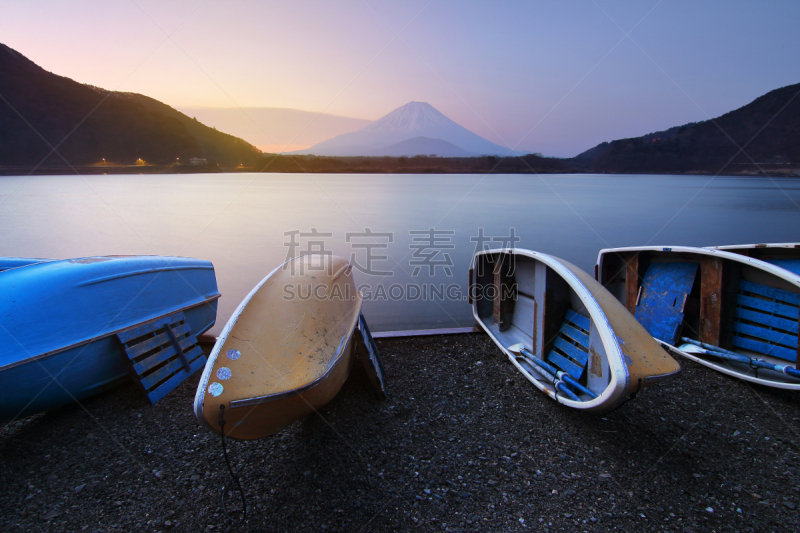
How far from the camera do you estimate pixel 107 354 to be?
3.69 metres

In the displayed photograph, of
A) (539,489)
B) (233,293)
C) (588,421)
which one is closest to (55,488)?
(539,489)

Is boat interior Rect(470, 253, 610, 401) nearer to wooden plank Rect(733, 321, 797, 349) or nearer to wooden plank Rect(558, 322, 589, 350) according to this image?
wooden plank Rect(558, 322, 589, 350)

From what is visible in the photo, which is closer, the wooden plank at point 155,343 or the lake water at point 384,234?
the wooden plank at point 155,343

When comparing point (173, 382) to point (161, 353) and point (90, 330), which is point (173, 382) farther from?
point (90, 330)

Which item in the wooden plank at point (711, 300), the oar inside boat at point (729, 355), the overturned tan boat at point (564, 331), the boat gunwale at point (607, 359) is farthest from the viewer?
the wooden plank at point (711, 300)

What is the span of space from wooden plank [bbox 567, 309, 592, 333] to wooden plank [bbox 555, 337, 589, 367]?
211 millimetres

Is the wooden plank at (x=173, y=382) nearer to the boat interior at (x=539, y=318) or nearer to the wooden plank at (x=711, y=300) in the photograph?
the boat interior at (x=539, y=318)

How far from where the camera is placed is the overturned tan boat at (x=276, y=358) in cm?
224

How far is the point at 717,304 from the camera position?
422 cm

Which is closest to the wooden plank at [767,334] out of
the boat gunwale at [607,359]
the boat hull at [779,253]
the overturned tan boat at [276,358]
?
the boat hull at [779,253]

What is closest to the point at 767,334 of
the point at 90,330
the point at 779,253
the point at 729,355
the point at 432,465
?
the point at 729,355

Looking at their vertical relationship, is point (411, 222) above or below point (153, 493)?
above

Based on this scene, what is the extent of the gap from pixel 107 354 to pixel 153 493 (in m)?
1.69

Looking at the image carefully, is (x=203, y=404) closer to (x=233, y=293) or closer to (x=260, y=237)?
(x=233, y=293)
